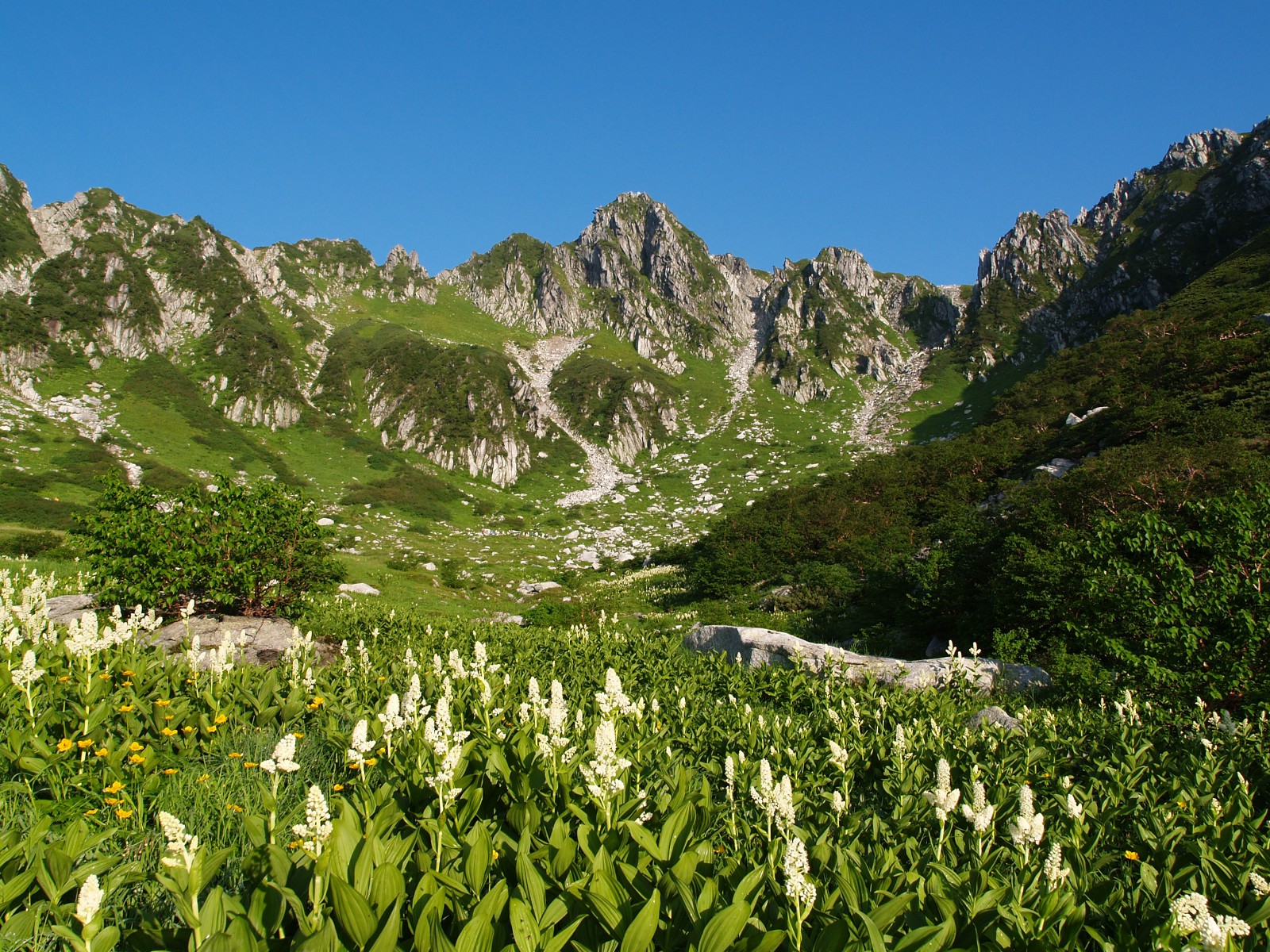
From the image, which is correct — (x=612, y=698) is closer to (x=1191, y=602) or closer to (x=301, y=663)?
(x=301, y=663)

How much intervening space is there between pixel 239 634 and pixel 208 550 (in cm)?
260

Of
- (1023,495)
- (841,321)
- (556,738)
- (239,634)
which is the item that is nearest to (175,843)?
(556,738)

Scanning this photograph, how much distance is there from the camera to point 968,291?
16588 cm

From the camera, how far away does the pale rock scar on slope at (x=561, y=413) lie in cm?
8762

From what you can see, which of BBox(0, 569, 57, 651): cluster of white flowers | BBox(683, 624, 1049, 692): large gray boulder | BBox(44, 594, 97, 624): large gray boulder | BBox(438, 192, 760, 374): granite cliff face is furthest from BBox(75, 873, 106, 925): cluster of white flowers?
BBox(438, 192, 760, 374): granite cliff face

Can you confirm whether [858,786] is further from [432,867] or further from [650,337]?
[650,337]

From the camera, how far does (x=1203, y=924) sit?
6.87ft

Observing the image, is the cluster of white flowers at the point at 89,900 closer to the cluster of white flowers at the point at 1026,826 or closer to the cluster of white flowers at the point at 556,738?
the cluster of white flowers at the point at 556,738

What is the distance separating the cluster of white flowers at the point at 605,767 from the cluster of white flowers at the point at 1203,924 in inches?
97.3

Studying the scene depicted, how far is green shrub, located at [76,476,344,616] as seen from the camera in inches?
471

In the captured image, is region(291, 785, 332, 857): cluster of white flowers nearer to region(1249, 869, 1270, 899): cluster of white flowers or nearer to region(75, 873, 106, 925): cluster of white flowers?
region(75, 873, 106, 925): cluster of white flowers

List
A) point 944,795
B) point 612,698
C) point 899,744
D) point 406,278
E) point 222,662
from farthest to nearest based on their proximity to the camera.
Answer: point 406,278
point 222,662
point 612,698
point 899,744
point 944,795

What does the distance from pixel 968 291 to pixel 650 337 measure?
3605 inches

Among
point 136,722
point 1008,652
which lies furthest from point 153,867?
point 1008,652
